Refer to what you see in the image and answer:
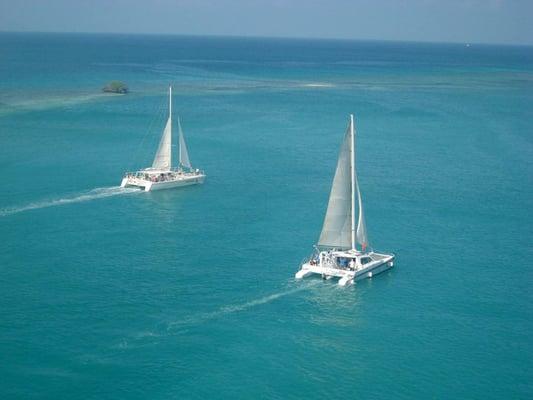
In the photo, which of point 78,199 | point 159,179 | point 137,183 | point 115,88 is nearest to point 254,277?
point 78,199

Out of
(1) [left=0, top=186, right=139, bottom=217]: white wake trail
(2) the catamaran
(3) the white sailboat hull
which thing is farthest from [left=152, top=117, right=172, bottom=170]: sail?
(3) the white sailboat hull

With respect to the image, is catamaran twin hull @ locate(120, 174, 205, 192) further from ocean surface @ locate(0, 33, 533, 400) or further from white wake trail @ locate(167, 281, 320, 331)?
white wake trail @ locate(167, 281, 320, 331)

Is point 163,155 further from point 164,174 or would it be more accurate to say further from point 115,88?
point 115,88

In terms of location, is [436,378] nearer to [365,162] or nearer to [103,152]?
[365,162]

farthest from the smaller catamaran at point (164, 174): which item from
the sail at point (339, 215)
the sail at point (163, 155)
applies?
the sail at point (339, 215)

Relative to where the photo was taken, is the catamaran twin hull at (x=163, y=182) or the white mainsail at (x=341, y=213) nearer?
the white mainsail at (x=341, y=213)

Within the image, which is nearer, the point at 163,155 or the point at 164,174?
the point at 164,174

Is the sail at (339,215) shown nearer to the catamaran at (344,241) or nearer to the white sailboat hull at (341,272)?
the catamaran at (344,241)
